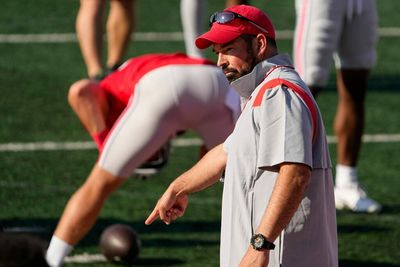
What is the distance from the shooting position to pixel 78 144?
9.38 meters

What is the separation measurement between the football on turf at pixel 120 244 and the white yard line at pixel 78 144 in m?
2.19

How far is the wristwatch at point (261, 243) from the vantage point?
14.1 ft

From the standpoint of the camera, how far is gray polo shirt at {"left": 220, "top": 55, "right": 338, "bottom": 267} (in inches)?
173

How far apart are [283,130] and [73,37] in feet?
26.8

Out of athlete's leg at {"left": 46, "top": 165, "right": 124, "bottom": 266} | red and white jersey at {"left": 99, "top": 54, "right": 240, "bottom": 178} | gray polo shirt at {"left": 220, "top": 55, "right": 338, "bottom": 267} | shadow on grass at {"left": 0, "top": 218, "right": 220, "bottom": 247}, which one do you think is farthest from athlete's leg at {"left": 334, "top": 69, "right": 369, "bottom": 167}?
gray polo shirt at {"left": 220, "top": 55, "right": 338, "bottom": 267}

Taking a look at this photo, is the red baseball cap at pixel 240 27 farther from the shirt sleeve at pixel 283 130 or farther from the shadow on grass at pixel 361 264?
the shadow on grass at pixel 361 264

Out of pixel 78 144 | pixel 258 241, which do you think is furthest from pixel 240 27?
pixel 78 144

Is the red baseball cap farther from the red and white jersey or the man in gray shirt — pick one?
the red and white jersey

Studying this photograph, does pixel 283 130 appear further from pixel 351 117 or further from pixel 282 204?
pixel 351 117

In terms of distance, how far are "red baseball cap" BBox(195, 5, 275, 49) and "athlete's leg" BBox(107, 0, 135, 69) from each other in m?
6.12

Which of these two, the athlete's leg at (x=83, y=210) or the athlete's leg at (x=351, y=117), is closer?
the athlete's leg at (x=83, y=210)

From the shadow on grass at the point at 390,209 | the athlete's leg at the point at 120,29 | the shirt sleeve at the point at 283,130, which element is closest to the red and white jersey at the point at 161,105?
the shadow on grass at the point at 390,209

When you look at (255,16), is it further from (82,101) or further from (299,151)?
(82,101)

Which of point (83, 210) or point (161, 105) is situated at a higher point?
point (161, 105)
